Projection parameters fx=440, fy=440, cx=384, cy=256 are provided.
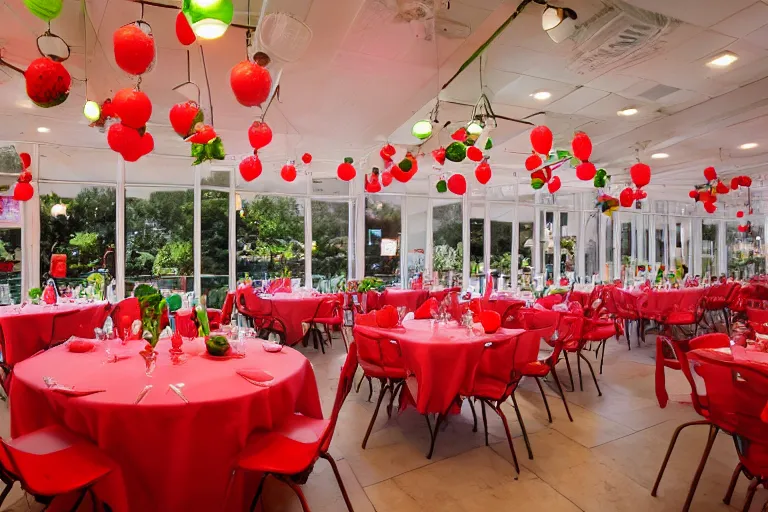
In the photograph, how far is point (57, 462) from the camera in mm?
1855

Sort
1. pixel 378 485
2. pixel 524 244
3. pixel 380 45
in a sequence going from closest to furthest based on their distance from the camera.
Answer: pixel 378 485
pixel 380 45
pixel 524 244

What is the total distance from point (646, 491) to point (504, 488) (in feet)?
2.77

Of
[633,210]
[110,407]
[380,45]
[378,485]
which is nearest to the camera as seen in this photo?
[110,407]

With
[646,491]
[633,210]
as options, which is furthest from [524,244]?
[646,491]

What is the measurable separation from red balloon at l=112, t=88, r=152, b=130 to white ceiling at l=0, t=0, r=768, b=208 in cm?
130

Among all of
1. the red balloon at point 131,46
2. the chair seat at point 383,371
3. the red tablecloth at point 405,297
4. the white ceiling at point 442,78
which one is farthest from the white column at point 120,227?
the red balloon at point 131,46

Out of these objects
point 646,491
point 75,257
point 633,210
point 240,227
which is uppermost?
point 633,210

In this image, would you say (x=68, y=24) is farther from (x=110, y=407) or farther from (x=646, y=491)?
(x=646, y=491)

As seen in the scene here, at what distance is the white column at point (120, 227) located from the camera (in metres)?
7.71

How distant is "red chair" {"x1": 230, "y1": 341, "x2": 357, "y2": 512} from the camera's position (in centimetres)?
193

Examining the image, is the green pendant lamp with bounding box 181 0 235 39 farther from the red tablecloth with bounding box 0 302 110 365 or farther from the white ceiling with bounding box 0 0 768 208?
the red tablecloth with bounding box 0 302 110 365

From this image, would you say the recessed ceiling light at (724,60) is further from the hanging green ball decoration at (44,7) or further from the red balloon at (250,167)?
the hanging green ball decoration at (44,7)

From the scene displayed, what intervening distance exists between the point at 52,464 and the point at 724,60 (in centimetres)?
625

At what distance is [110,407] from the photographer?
5.99 feet
